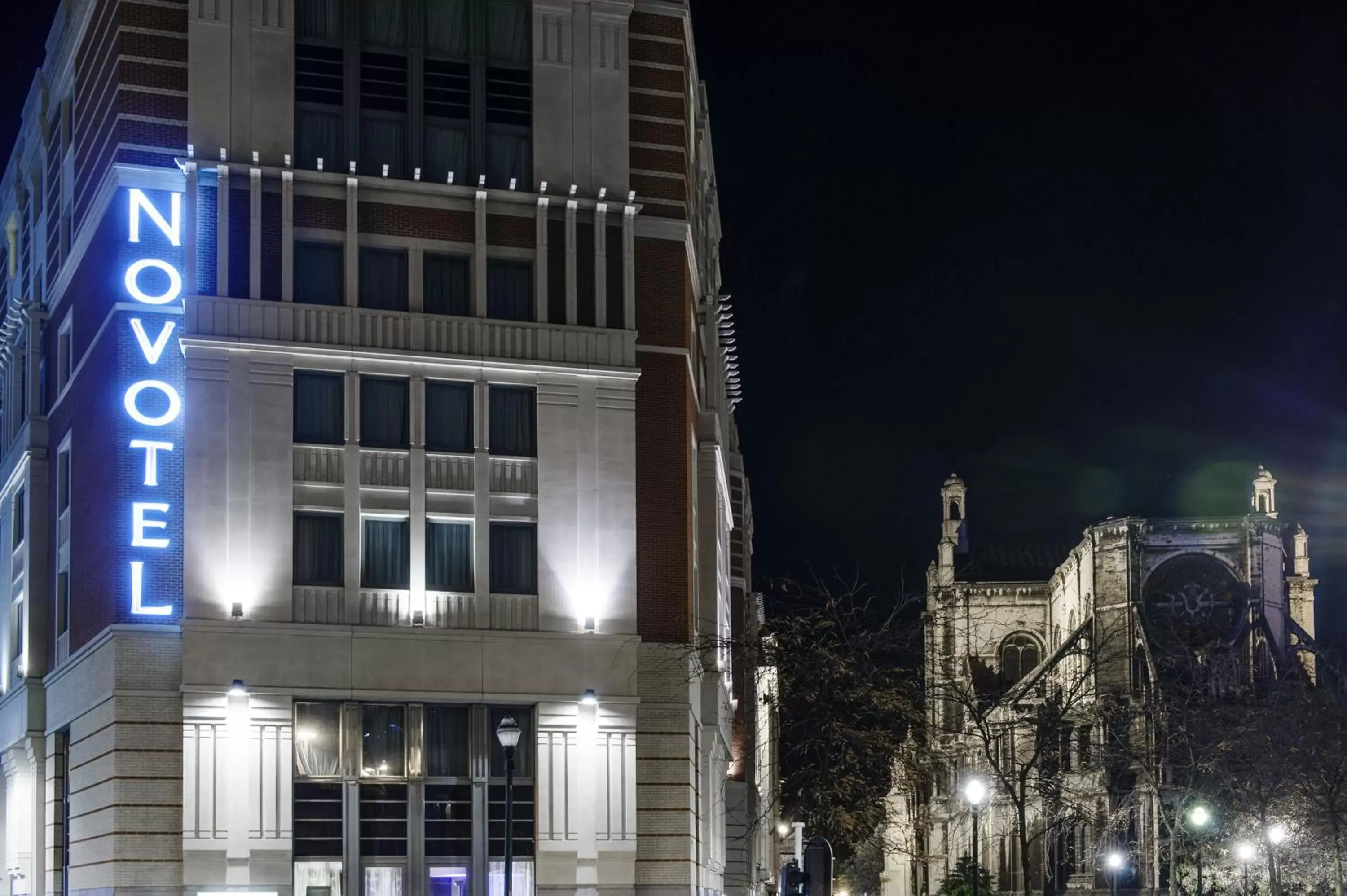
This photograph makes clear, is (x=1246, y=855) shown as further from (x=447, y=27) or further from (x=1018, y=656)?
(x=1018, y=656)

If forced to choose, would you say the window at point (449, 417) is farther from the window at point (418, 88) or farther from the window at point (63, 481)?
the window at point (63, 481)

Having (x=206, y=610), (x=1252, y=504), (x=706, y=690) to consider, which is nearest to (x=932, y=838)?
(x=1252, y=504)

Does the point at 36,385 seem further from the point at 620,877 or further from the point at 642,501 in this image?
the point at 620,877

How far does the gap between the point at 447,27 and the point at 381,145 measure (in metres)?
3.60

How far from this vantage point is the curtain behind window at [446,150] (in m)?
47.3

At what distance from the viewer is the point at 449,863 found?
44.2 m

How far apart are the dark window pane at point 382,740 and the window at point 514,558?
3871 mm

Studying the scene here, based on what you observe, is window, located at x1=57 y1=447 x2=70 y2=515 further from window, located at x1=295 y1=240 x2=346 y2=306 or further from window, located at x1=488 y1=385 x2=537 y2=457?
window, located at x1=488 y1=385 x2=537 y2=457

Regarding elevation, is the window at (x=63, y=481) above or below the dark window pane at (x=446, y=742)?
above

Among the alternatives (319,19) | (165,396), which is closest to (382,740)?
(165,396)

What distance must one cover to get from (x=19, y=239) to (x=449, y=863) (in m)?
28.0

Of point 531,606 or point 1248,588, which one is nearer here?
point 531,606

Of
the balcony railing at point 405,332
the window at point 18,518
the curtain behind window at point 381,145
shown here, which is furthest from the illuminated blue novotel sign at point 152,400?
the window at point 18,518

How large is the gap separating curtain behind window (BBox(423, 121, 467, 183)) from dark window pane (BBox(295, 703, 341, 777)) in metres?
13.4
